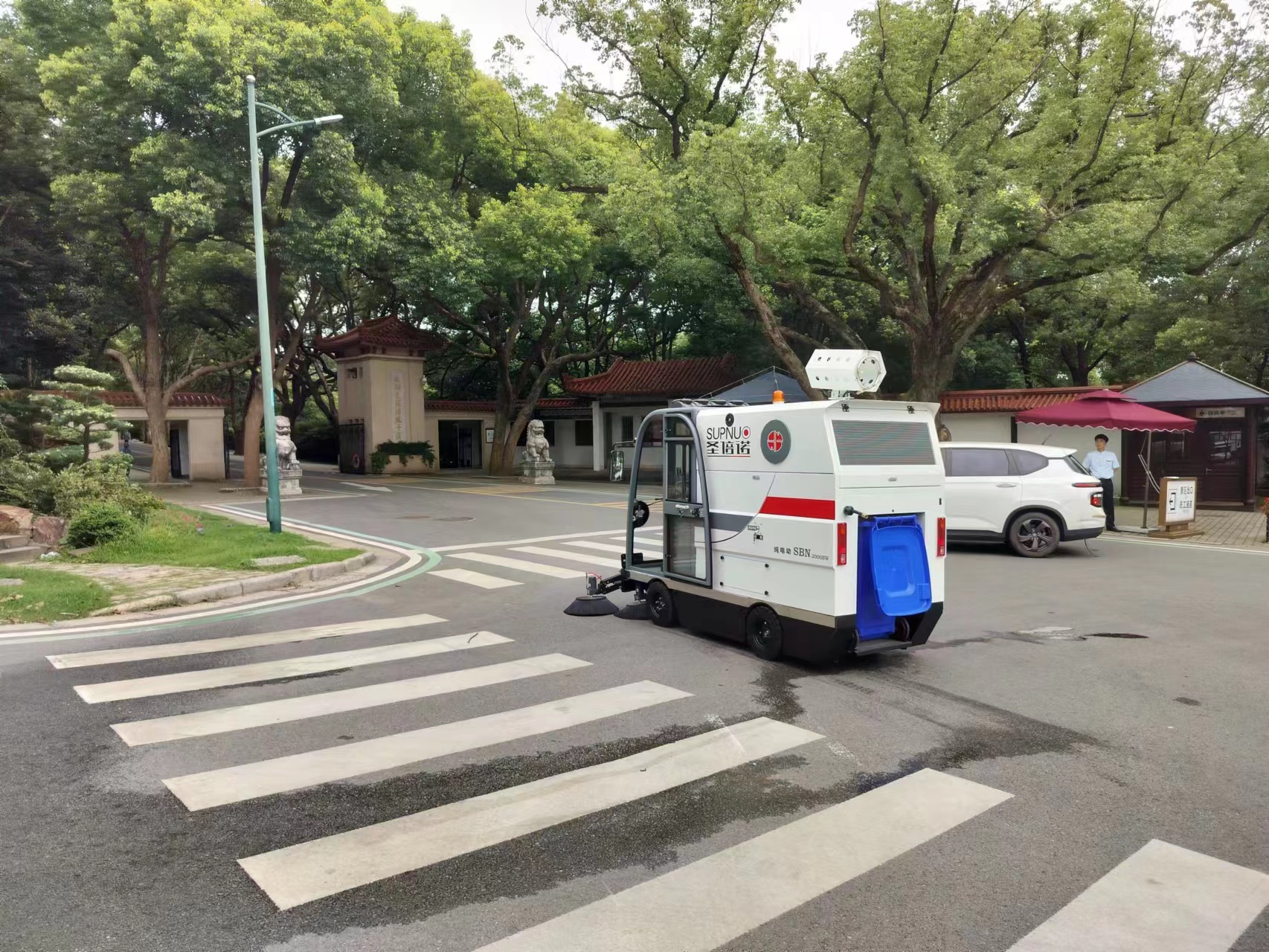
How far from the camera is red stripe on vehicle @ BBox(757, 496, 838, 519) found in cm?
646

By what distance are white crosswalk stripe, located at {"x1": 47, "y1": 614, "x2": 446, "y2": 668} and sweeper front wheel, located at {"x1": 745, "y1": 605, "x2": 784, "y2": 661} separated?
3.27 metres

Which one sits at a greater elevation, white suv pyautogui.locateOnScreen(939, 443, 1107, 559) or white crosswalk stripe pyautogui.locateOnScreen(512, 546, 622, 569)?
white suv pyautogui.locateOnScreen(939, 443, 1107, 559)

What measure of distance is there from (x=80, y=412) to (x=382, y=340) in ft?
68.4

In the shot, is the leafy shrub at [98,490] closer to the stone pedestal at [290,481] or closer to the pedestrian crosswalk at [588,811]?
the pedestrian crosswalk at [588,811]

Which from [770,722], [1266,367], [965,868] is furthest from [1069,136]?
[965,868]

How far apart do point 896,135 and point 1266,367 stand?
1555cm

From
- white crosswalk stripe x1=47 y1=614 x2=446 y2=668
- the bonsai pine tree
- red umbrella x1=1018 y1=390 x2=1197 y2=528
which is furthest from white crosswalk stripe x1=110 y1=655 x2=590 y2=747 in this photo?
red umbrella x1=1018 y1=390 x2=1197 y2=528

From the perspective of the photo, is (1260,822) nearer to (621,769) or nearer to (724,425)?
(621,769)

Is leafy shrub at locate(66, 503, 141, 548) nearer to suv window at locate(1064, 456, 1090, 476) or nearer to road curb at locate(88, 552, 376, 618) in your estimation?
road curb at locate(88, 552, 376, 618)

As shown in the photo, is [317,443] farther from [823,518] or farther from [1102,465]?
[823,518]

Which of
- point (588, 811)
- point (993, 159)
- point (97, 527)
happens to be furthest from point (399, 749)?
point (993, 159)

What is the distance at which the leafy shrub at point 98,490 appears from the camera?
1306 centimetres

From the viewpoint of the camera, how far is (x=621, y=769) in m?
4.77

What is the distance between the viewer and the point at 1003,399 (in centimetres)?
2375
